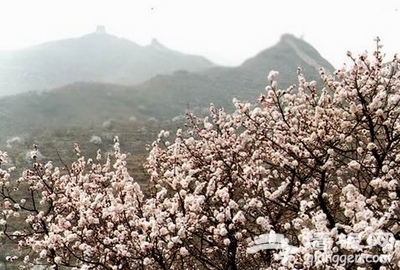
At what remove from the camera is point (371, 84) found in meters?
10.3

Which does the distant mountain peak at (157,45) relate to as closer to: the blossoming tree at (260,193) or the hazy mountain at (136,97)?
the hazy mountain at (136,97)

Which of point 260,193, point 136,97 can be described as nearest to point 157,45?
point 136,97

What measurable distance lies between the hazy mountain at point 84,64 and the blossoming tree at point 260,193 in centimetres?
174

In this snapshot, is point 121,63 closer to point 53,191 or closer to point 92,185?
point 92,185

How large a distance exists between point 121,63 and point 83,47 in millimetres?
880

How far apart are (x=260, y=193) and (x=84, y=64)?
192 inches

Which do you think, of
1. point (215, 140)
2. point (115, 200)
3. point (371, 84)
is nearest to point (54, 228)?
point (115, 200)

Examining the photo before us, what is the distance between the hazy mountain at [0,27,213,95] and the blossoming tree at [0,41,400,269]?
68.4 inches

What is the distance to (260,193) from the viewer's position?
9969 millimetres

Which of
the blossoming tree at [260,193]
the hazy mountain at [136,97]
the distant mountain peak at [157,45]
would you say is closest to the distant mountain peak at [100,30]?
the hazy mountain at [136,97]

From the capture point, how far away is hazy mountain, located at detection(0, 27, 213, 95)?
11.4 m

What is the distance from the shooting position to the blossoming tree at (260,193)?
885 cm

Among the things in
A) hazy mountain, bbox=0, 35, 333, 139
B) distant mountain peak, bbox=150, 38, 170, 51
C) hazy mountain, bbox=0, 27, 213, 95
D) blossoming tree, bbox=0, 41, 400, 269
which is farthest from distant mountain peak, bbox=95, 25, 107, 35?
blossoming tree, bbox=0, 41, 400, 269

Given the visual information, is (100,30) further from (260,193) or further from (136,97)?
(260,193)
